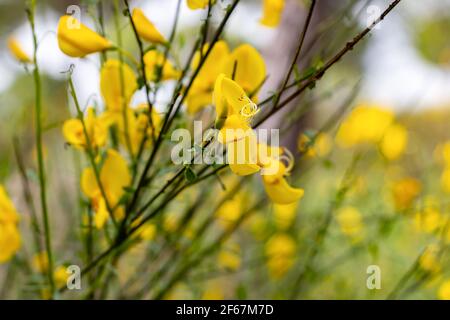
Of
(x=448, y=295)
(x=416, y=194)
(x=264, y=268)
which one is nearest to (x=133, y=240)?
(x=448, y=295)

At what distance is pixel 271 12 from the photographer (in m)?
0.60

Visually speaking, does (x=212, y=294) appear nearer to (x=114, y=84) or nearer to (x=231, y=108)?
(x=114, y=84)

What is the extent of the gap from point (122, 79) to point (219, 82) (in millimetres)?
200

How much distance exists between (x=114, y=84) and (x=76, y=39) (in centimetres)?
8

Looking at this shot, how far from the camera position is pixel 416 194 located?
36.6 inches

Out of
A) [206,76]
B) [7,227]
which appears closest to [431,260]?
[206,76]

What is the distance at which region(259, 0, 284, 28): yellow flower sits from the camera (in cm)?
59

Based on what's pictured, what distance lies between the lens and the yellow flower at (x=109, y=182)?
55 cm

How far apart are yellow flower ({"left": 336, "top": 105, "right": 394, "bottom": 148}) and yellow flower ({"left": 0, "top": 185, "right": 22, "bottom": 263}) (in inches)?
23.1

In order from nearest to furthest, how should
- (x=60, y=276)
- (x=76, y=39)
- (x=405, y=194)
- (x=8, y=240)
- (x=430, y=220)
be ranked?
(x=76, y=39)
(x=8, y=240)
(x=60, y=276)
(x=405, y=194)
(x=430, y=220)

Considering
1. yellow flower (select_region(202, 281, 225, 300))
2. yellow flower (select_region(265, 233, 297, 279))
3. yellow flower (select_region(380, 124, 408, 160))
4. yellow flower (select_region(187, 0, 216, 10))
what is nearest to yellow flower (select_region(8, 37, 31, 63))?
yellow flower (select_region(187, 0, 216, 10))

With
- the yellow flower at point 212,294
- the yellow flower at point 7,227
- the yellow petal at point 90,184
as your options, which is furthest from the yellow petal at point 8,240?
the yellow flower at point 212,294

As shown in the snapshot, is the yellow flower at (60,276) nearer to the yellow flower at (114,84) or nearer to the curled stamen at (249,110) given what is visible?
the yellow flower at (114,84)
